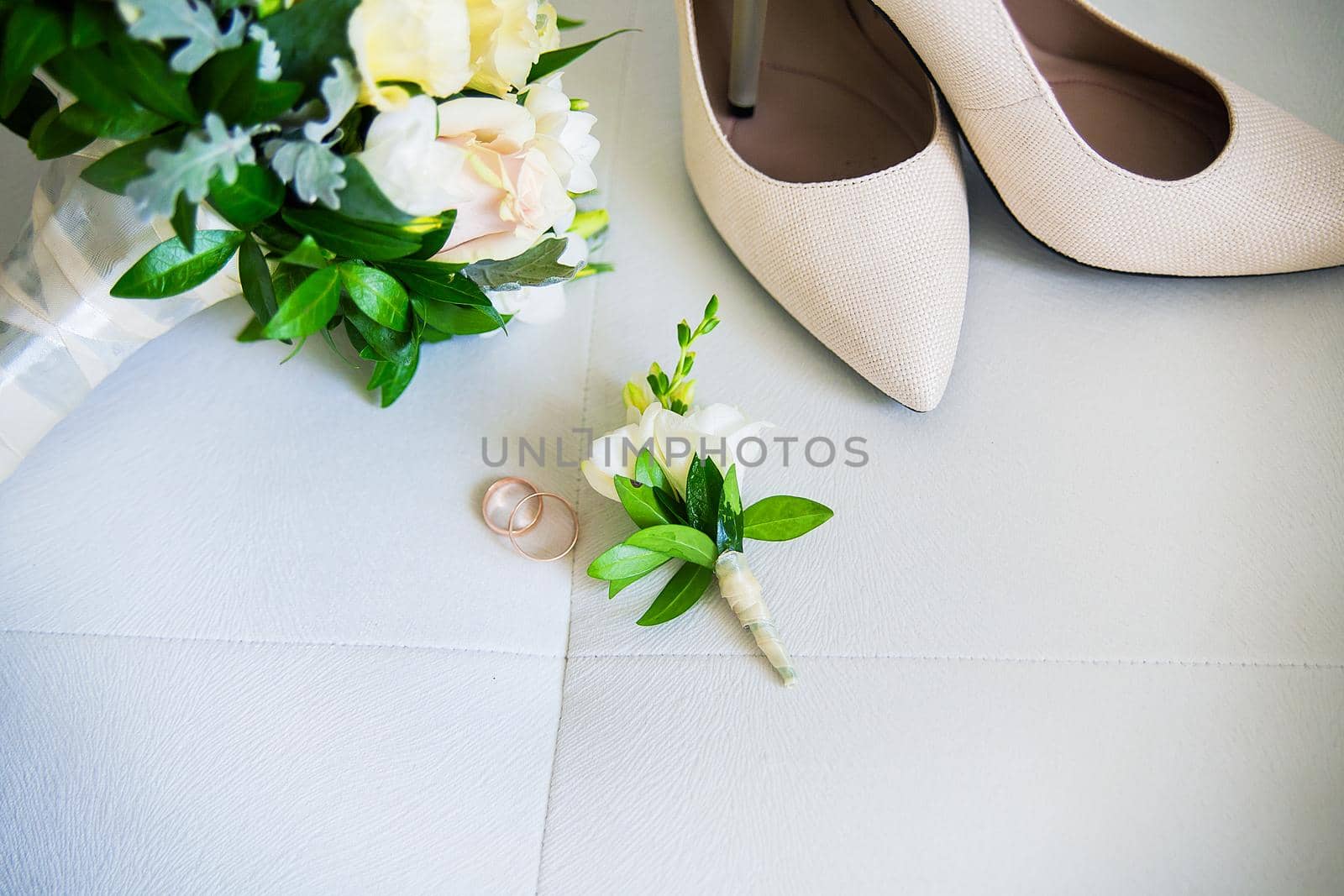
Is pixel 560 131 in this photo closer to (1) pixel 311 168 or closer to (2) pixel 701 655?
(1) pixel 311 168

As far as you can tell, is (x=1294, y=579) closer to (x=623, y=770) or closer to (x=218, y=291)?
(x=623, y=770)

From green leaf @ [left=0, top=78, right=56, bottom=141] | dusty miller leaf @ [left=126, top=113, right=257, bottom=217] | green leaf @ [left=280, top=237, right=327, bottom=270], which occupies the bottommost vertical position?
green leaf @ [left=280, top=237, right=327, bottom=270]

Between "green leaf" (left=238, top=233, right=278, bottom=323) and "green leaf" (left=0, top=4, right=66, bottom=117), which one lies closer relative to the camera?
"green leaf" (left=0, top=4, right=66, bottom=117)

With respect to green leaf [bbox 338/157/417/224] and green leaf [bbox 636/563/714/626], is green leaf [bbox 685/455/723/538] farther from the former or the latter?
green leaf [bbox 338/157/417/224]

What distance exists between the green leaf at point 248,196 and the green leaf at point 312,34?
0.05m

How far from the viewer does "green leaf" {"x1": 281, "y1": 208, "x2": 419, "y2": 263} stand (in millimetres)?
470

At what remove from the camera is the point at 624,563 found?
55 cm

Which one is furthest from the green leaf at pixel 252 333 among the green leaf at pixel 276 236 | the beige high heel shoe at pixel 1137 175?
the beige high heel shoe at pixel 1137 175

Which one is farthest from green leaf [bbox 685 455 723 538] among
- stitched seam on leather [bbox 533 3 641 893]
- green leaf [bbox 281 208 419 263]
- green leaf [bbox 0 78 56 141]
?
green leaf [bbox 0 78 56 141]

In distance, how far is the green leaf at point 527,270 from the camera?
57cm

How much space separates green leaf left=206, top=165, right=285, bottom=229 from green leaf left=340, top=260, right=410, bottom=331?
55 mm

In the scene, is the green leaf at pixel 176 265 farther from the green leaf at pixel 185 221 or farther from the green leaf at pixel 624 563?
the green leaf at pixel 624 563

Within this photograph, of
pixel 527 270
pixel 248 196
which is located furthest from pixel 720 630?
pixel 248 196

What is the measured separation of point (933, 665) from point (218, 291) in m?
0.54
